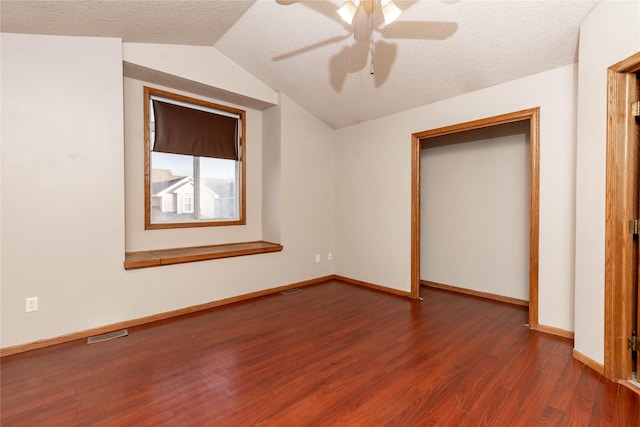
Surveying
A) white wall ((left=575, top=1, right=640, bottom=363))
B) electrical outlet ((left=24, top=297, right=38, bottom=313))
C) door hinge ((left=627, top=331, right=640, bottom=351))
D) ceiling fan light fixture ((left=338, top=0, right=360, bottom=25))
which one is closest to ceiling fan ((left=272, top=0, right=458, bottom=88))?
ceiling fan light fixture ((left=338, top=0, right=360, bottom=25))

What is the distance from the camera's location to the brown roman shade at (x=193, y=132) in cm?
378

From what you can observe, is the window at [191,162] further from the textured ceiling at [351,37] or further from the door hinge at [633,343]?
the door hinge at [633,343]

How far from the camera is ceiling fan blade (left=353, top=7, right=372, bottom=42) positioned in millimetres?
1843

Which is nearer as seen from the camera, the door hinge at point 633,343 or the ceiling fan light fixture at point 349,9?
the ceiling fan light fixture at point 349,9

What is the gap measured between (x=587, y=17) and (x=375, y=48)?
1.62 meters

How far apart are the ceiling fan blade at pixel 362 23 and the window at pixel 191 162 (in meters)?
2.72

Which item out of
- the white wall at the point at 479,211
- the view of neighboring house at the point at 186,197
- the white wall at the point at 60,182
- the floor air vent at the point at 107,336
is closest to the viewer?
the white wall at the point at 60,182

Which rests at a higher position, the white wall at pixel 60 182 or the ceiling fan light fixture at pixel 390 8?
the ceiling fan light fixture at pixel 390 8

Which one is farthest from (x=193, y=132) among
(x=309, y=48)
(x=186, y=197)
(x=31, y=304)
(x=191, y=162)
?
(x=31, y=304)

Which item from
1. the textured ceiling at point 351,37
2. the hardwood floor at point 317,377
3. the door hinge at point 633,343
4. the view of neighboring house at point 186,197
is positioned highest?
the textured ceiling at point 351,37

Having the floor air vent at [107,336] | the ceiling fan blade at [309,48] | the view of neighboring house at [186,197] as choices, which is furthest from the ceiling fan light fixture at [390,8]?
the floor air vent at [107,336]

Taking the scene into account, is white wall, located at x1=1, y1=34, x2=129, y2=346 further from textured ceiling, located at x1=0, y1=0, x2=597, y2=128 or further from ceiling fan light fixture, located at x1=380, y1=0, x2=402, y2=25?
ceiling fan light fixture, located at x1=380, y1=0, x2=402, y2=25

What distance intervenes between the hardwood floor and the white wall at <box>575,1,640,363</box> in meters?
0.35

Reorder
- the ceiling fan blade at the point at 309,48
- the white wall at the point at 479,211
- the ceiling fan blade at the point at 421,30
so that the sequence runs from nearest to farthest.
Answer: the ceiling fan blade at the point at 421,30 → the ceiling fan blade at the point at 309,48 → the white wall at the point at 479,211
